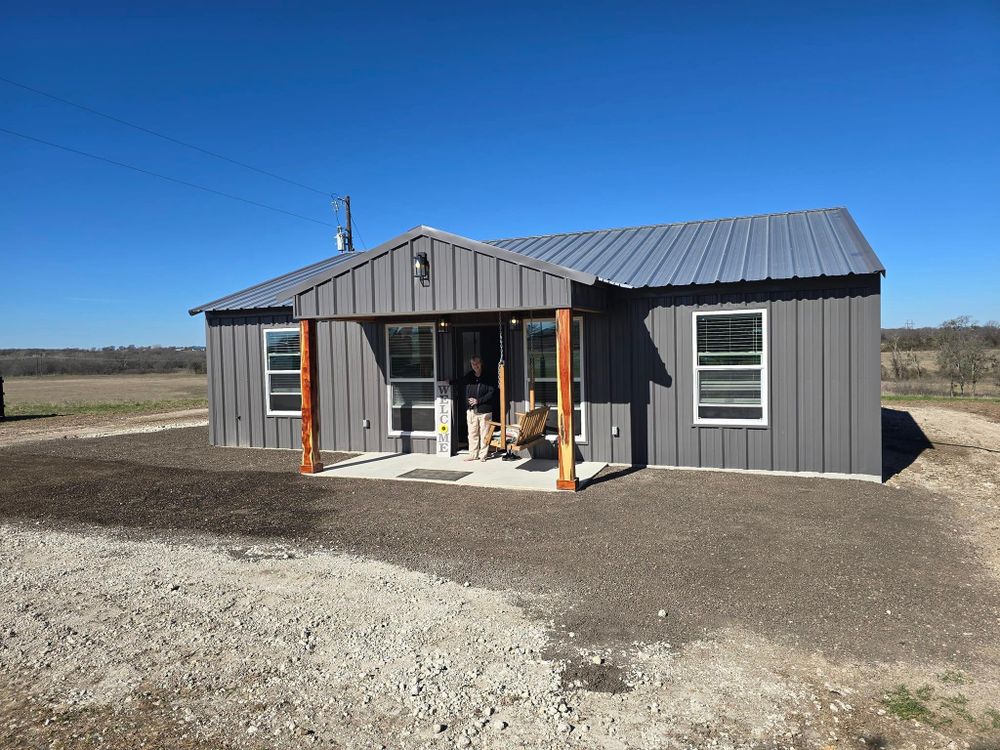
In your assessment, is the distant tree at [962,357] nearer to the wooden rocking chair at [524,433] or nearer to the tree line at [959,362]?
the tree line at [959,362]

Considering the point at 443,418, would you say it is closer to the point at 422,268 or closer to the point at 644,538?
the point at 422,268

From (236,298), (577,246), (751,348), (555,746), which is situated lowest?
(555,746)

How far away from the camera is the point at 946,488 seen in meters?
7.86

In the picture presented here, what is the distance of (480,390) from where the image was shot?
9.96 meters

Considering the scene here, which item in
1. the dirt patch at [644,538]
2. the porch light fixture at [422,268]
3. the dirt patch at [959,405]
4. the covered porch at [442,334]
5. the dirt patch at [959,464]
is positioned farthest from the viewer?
the dirt patch at [959,405]

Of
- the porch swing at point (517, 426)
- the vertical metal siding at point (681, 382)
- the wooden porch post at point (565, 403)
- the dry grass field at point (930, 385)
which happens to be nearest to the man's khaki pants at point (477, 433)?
the porch swing at point (517, 426)

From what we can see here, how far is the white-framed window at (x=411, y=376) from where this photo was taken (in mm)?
10734

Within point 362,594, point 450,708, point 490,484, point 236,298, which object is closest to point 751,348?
point 490,484

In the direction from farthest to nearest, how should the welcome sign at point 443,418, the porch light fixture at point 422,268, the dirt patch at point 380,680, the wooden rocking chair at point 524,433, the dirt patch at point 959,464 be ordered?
the welcome sign at point 443,418
the wooden rocking chair at point 524,433
the porch light fixture at point 422,268
the dirt patch at point 959,464
the dirt patch at point 380,680

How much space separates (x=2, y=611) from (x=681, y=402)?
7.70 metres

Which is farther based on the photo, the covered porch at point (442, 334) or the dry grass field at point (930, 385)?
the dry grass field at point (930, 385)

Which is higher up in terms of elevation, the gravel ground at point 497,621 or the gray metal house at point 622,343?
the gray metal house at point 622,343

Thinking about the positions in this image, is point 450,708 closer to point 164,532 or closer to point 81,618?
point 81,618

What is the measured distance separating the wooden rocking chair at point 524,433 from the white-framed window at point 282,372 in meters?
4.15
